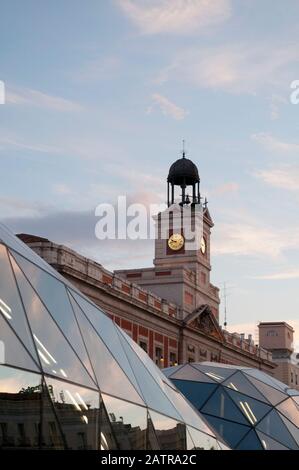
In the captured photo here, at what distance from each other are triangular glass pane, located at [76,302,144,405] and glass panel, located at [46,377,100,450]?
1.49ft

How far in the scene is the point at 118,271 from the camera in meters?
70.1

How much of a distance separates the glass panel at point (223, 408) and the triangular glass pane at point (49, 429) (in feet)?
25.6

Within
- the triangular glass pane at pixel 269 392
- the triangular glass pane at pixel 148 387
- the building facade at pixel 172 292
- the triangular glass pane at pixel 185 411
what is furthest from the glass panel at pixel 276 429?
the building facade at pixel 172 292

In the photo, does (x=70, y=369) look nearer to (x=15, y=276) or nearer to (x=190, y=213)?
(x=15, y=276)

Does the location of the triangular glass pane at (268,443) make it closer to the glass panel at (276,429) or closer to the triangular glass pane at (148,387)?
the glass panel at (276,429)

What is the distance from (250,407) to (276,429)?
63 centimetres

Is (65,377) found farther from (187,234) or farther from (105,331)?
(187,234)

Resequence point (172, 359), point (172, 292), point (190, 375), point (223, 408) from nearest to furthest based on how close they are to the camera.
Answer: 1. point (223, 408)
2. point (190, 375)
3. point (172, 359)
4. point (172, 292)

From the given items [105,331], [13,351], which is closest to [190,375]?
[105,331]

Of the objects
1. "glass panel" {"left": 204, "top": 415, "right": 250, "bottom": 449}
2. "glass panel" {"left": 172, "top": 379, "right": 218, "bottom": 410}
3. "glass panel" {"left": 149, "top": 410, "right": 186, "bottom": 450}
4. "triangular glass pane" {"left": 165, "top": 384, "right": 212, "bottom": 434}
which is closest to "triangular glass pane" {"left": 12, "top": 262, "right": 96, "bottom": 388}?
"glass panel" {"left": 149, "top": 410, "right": 186, "bottom": 450}

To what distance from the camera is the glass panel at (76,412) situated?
25.2 ft

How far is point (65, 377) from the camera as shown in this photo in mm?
8008
